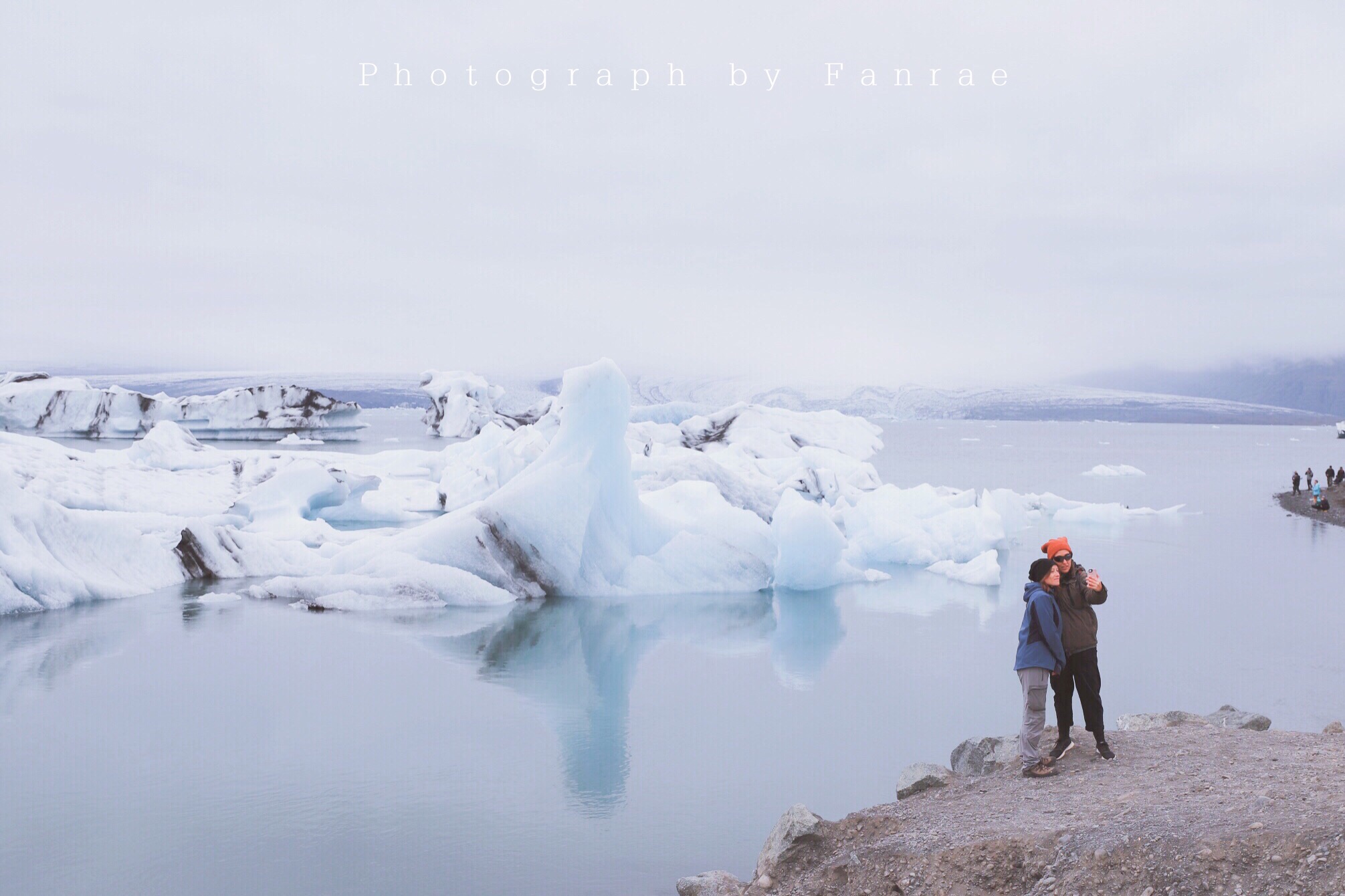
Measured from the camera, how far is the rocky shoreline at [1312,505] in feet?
57.3

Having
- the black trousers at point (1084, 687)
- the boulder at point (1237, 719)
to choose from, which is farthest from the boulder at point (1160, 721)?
the black trousers at point (1084, 687)

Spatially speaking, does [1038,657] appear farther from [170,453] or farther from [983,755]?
[170,453]

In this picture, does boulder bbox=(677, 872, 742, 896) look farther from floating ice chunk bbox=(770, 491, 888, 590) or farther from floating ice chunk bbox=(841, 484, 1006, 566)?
floating ice chunk bbox=(841, 484, 1006, 566)

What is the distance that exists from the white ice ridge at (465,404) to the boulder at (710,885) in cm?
3456

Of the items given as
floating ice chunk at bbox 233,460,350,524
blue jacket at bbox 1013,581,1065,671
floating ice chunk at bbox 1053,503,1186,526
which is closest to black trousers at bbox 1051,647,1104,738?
blue jacket at bbox 1013,581,1065,671

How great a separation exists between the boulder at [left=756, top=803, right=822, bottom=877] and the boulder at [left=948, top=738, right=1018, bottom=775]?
1064 mm

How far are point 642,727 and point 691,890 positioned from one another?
2365 mm

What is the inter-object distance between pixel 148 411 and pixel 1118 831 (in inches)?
1417

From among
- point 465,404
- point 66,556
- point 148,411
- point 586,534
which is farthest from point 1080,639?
point 465,404

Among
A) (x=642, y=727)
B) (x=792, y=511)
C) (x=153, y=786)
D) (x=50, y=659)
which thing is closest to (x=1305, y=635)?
(x=792, y=511)

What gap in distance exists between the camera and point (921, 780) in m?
4.14

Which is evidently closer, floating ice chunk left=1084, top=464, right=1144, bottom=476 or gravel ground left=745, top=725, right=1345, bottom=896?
gravel ground left=745, top=725, right=1345, bottom=896

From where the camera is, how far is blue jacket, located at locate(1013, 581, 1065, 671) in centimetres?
385

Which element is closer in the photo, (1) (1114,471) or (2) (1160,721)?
(2) (1160,721)
